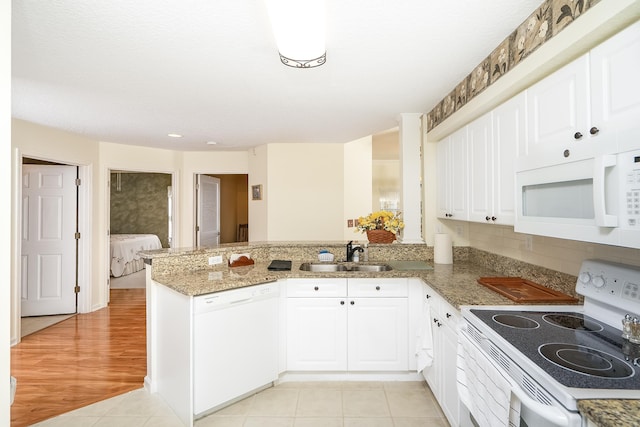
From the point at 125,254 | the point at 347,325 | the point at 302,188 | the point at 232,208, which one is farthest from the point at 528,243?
the point at 232,208

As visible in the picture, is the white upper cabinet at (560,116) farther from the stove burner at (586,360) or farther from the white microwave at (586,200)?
the stove burner at (586,360)

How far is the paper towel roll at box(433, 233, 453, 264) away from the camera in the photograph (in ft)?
9.14

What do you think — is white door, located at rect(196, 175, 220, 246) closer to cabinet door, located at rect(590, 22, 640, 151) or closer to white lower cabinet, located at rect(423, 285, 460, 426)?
white lower cabinet, located at rect(423, 285, 460, 426)

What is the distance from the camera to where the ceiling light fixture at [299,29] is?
1.27 metres

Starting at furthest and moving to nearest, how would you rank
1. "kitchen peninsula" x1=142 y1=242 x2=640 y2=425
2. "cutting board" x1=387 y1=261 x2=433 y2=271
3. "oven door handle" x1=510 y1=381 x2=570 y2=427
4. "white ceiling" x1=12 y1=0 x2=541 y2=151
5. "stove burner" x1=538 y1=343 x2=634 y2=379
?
"cutting board" x1=387 y1=261 x2=433 y2=271
"kitchen peninsula" x1=142 y1=242 x2=640 y2=425
"white ceiling" x1=12 y1=0 x2=541 y2=151
"stove burner" x1=538 y1=343 x2=634 y2=379
"oven door handle" x1=510 y1=381 x2=570 y2=427

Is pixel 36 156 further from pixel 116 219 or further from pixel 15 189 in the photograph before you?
pixel 116 219

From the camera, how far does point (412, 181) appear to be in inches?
122

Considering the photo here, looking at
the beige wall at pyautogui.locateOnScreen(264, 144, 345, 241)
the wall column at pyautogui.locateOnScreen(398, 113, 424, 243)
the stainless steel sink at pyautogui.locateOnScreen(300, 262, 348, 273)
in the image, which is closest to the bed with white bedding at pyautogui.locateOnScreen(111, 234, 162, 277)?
the beige wall at pyautogui.locateOnScreen(264, 144, 345, 241)

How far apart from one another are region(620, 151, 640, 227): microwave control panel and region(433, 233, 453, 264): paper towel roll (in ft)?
5.79

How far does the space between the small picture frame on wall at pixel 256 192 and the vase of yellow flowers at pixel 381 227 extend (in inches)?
80.3

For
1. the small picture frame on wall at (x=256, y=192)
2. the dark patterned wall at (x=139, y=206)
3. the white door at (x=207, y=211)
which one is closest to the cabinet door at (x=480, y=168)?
the small picture frame on wall at (x=256, y=192)

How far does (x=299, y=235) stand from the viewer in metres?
4.52

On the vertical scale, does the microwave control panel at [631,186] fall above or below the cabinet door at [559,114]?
below

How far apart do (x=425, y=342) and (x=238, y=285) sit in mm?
1343
